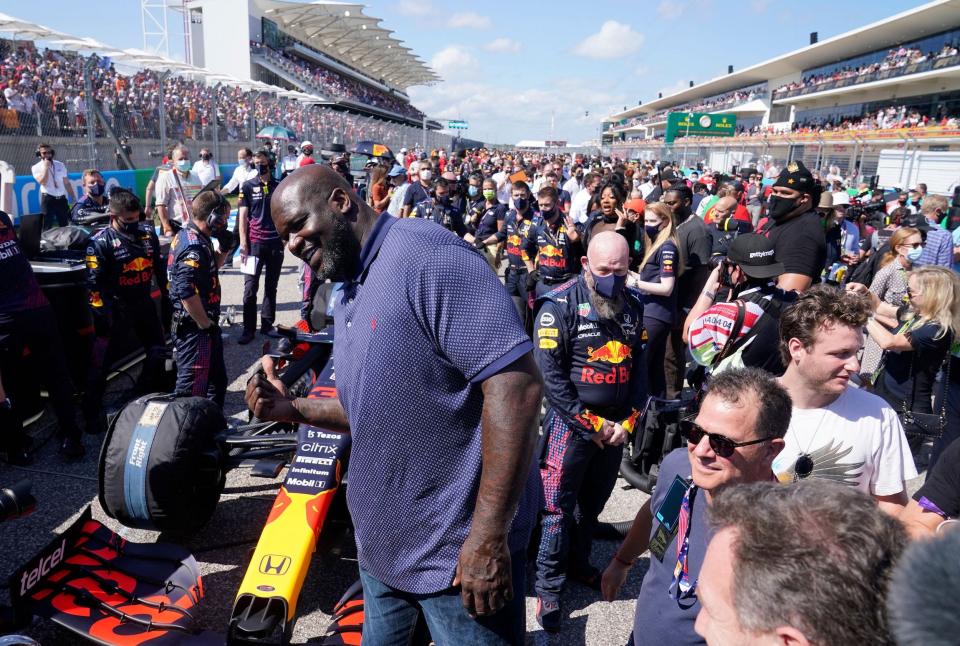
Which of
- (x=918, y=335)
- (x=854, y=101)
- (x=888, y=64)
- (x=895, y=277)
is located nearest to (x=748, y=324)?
(x=918, y=335)

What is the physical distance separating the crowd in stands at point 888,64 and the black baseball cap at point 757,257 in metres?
43.3

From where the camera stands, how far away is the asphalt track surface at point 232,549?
309 centimetres

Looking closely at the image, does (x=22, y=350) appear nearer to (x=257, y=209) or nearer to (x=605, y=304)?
(x=257, y=209)

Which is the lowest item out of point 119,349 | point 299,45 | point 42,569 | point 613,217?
point 42,569

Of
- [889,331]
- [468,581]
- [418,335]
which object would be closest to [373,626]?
[468,581]

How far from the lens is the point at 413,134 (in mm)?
42625

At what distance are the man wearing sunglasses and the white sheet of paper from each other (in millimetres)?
6389

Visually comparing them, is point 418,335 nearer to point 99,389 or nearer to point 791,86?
point 99,389

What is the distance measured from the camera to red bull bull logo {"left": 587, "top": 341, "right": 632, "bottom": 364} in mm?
3169

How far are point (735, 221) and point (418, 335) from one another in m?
6.67

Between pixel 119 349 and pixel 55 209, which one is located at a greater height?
pixel 55 209

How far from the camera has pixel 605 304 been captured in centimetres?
320

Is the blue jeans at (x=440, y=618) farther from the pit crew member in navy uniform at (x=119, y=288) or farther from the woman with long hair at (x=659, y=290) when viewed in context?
the pit crew member in navy uniform at (x=119, y=288)

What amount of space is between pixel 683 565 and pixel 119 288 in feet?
15.9
